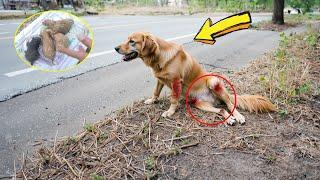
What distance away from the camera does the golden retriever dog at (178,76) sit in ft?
10.8

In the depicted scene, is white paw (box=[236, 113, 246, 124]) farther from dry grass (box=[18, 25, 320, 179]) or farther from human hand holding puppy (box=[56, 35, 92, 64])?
human hand holding puppy (box=[56, 35, 92, 64])

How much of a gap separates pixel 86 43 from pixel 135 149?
1741 millimetres

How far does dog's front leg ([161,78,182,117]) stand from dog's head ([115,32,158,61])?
491 millimetres

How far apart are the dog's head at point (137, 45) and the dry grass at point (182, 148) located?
2.37ft

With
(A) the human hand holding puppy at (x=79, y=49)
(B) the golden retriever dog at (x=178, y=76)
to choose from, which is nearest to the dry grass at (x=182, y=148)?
(B) the golden retriever dog at (x=178, y=76)

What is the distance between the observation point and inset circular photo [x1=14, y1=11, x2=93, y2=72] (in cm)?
353

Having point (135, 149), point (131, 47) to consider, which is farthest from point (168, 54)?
point (135, 149)

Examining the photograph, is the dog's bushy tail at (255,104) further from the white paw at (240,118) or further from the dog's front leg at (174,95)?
the dog's front leg at (174,95)

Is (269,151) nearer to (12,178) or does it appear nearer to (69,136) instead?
(69,136)

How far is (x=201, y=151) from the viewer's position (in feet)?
9.63

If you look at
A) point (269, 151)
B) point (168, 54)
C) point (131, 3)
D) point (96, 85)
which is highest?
point (131, 3)

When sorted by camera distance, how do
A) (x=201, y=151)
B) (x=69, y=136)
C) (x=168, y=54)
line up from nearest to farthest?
(x=201, y=151) < (x=69, y=136) < (x=168, y=54)

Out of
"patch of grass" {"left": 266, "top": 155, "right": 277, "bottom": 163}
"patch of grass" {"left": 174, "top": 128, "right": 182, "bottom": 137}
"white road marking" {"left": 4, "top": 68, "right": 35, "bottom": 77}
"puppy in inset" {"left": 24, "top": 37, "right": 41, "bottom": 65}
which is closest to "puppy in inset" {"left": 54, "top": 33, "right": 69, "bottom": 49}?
"puppy in inset" {"left": 24, "top": 37, "right": 41, "bottom": 65}

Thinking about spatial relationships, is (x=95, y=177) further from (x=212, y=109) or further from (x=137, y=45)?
(x=212, y=109)
